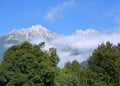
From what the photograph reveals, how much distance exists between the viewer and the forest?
222ft

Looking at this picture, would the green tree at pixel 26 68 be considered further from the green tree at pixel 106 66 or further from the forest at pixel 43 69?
the green tree at pixel 106 66

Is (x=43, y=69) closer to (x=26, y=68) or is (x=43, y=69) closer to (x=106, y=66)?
(x=26, y=68)

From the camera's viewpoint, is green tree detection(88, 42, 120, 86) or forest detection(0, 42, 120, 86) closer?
forest detection(0, 42, 120, 86)

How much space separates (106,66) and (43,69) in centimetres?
1441

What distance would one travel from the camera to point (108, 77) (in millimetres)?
78938

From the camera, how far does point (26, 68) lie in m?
68.0

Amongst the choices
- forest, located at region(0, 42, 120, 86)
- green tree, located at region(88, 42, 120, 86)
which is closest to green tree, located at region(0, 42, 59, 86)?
forest, located at region(0, 42, 120, 86)

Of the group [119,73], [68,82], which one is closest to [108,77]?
[119,73]

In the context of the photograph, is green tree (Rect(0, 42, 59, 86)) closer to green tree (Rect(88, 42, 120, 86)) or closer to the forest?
the forest

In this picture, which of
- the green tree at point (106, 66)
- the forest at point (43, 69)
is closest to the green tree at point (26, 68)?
the forest at point (43, 69)

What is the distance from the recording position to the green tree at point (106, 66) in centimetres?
7919

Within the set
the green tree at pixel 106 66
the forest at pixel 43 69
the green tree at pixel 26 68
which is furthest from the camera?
the green tree at pixel 106 66

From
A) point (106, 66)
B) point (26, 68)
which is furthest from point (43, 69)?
point (106, 66)

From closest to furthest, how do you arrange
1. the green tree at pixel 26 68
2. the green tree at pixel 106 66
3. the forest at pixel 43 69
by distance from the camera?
the green tree at pixel 26 68 < the forest at pixel 43 69 < the green tree at pixel 106 66
